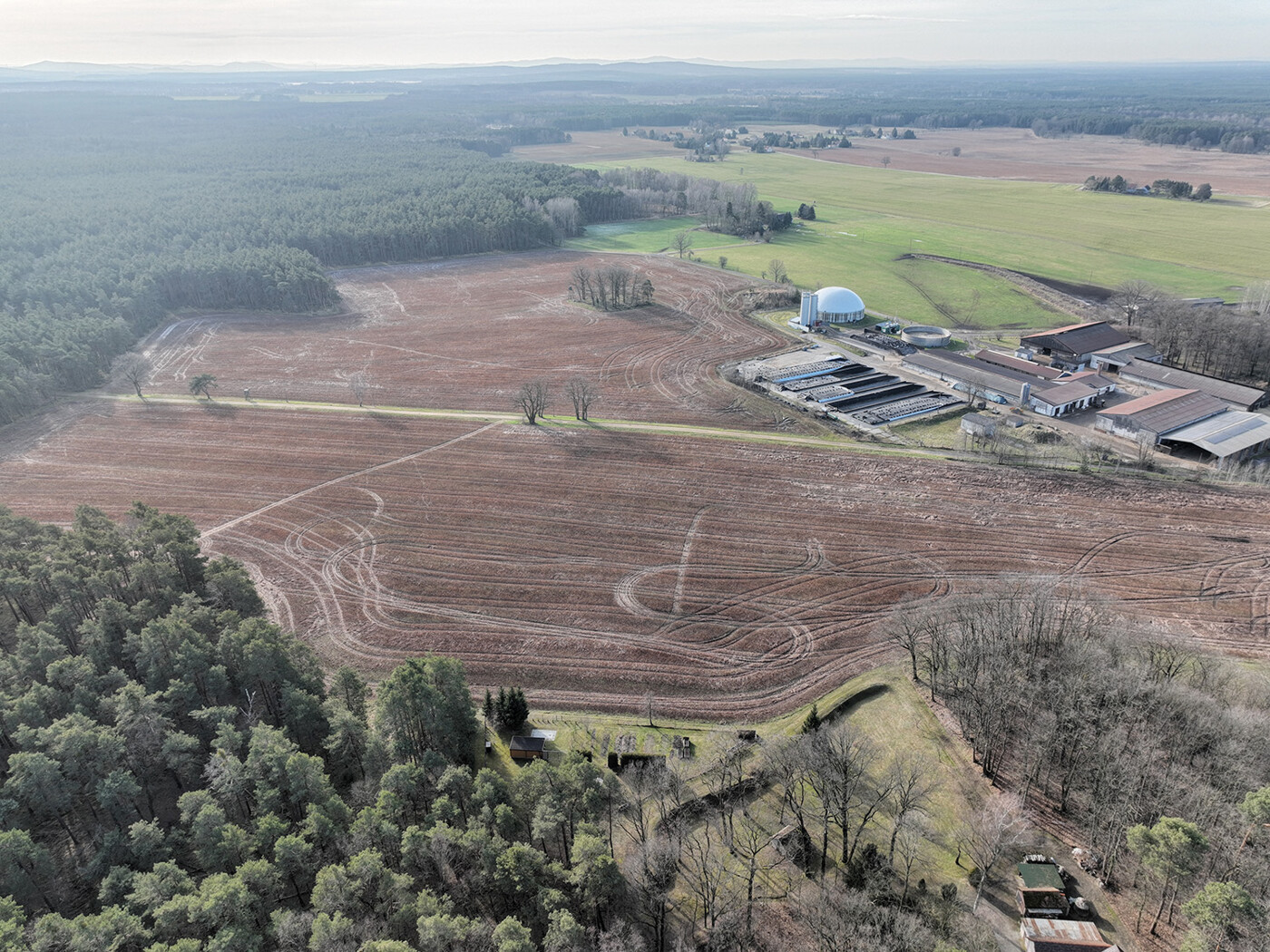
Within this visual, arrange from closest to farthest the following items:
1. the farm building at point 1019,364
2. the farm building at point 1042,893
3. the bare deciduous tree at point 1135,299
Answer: the farm building at point 1042,893 < the farm building at point 1019,364 < the bare deciduous tree at point 1135,299

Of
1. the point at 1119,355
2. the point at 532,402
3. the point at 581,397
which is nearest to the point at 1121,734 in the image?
the point at 581,397

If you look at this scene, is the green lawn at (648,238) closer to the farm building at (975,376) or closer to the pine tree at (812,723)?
the farm building at (975,376)

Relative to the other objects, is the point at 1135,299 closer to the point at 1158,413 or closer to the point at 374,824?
the point at 1158,413

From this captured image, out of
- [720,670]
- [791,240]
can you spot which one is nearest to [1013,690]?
[720,670]

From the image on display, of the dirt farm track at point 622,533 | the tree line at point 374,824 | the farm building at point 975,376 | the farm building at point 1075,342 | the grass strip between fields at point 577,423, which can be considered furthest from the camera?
the farm building at point 1075,342

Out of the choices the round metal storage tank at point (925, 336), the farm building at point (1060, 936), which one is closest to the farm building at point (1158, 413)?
the round metal storage tank at point (925, 336)

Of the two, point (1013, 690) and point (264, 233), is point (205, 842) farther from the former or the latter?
point (264, 233)

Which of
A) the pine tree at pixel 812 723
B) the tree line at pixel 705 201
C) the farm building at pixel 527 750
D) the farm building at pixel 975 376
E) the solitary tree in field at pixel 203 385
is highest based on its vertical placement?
the tree line at pixel 705 201
